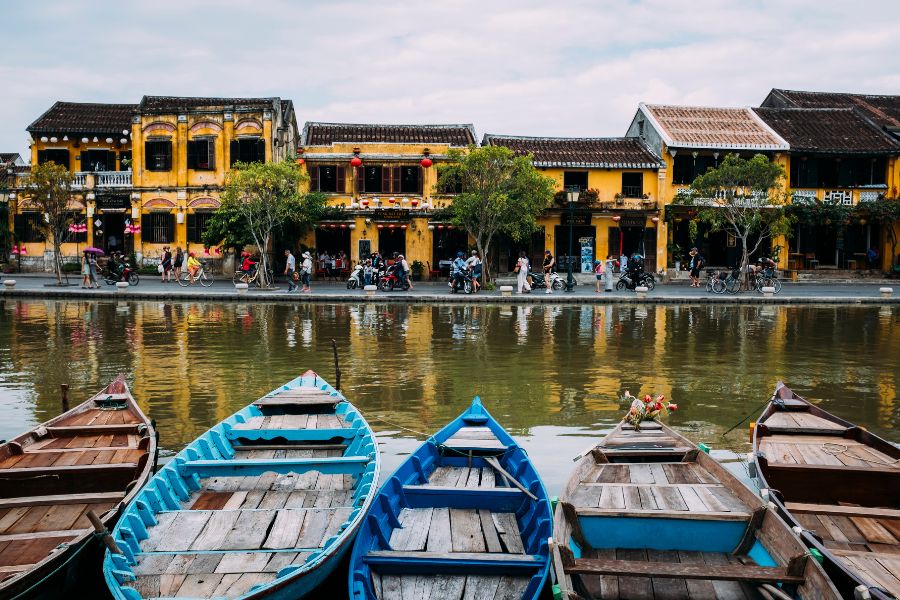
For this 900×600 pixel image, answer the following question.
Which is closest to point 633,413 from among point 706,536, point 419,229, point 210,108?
point 706,536

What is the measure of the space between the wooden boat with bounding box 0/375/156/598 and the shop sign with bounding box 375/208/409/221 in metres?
26.3

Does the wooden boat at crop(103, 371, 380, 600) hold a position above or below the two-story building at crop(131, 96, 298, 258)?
below

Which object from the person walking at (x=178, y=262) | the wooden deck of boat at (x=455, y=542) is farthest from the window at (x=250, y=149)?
the wooden deck of boat at (x=455, y=542)

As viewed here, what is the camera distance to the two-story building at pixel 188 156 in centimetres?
3394

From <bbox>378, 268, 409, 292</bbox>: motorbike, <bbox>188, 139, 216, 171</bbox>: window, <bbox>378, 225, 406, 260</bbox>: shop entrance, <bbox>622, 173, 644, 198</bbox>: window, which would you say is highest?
<bbox>188, 139, 216, 171</bbox>: window

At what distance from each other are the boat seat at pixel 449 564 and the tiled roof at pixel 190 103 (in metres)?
31.5

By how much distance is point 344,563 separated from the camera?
561 centimetres

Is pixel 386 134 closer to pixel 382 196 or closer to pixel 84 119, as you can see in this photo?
pixel 382 196

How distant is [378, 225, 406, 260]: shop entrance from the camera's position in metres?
35.2

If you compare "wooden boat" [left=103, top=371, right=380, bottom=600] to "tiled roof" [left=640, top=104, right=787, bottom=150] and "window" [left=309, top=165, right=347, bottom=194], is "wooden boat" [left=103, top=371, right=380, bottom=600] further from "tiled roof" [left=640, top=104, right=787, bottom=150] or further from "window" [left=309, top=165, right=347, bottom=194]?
"tiled roof" [left=640, top=104, right=787, bottom=150]

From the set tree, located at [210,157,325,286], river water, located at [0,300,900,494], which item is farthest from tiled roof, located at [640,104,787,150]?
tree, located at [210,157,325,286]

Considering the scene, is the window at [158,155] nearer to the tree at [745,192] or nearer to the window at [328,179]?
the window at [328,179]

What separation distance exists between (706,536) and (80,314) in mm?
19677

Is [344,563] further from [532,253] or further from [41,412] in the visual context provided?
[532,253]
